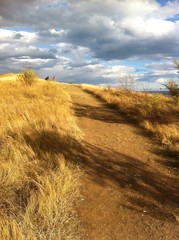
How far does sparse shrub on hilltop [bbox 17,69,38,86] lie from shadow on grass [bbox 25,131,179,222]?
1784 centimetres

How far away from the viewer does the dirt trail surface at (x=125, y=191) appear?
4.41 meters

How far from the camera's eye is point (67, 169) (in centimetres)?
569

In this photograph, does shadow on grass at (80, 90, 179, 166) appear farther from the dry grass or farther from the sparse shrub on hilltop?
the sparse shrub on hilltop

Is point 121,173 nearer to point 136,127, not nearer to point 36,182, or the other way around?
point 36,182

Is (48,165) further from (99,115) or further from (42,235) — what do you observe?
(99,115)

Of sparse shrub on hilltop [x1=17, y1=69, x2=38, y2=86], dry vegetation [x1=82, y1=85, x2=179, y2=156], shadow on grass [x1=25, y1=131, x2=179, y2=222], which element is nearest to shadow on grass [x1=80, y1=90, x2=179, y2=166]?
dry vegetation [x1=82, y1=85, x2=179, y2=156]

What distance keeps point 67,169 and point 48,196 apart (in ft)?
3.60

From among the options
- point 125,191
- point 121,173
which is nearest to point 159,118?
point 121,173

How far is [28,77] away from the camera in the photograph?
83.1 feet

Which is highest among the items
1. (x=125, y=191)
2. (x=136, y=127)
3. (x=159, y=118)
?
(x=159, y=118)

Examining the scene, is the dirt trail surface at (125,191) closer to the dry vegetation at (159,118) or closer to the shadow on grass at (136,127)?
the shadow on grass at (136,127)

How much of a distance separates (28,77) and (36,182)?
2113 cm

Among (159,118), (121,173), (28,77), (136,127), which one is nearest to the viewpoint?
(121,173)

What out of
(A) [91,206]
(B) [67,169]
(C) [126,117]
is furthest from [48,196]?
(C) [126,117]
